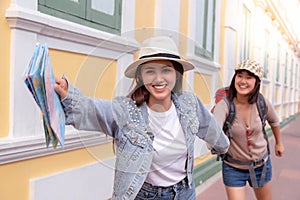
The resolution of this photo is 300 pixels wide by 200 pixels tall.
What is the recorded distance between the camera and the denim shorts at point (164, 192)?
6.68 ft

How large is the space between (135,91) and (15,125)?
1116mm

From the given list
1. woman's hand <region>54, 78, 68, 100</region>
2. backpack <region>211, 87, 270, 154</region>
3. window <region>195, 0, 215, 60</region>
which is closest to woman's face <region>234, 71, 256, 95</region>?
backpack <region>211, 87, 270, 154</region>

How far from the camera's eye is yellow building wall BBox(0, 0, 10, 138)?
259 cm

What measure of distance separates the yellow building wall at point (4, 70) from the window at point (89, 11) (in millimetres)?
346

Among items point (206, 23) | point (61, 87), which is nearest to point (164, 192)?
point (61, 87)

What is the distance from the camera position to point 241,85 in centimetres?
331

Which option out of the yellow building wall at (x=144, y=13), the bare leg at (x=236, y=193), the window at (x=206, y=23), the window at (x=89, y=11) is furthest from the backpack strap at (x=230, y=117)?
the window at (x=206, y=23)

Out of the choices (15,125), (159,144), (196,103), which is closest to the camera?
(159,144)

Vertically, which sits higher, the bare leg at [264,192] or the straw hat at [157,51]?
the straw hat at [157,51]

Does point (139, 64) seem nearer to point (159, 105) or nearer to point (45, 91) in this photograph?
point (159, 105)

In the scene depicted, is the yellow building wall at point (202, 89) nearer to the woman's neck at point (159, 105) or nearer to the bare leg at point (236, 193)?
the woman's neck at point (159, 105)

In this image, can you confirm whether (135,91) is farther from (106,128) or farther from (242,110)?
(242,110)

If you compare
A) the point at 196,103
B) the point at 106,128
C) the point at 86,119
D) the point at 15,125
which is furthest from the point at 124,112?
the point at 15,125

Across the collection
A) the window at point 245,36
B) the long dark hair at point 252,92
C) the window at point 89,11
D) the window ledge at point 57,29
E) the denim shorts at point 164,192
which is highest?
the window at point 245,36
